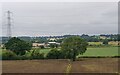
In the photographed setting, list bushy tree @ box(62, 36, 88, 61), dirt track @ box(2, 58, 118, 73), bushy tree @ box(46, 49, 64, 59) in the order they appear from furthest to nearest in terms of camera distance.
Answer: bushy tree @ box(46, 49, 64, 59)
bushy tree @ box(62, 36, 88, 61)
dirt track @ box(2, 58, 118, 73)

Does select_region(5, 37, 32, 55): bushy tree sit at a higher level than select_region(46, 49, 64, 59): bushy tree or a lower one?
higher

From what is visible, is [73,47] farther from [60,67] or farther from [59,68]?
[59,68]

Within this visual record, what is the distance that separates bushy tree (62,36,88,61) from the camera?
4051 centimetres

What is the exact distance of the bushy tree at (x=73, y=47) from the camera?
40.5m

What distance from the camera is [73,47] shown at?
41.0 meters

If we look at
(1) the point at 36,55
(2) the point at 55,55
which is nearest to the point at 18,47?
(1) the point at 36,55

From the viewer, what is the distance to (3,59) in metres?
41.1

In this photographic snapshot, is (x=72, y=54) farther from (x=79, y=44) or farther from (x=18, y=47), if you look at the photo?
(x=18, y=47)

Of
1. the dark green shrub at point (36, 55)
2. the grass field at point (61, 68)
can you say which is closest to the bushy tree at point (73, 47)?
the dark green shrub at point (36, 55)

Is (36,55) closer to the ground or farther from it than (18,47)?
closer to the ground

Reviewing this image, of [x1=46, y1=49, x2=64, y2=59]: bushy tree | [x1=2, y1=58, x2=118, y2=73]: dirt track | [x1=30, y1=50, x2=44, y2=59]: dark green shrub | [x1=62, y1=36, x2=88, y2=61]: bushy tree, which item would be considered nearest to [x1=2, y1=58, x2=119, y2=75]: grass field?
[x1=2, y1=58, x2=118, y2=73]: dirt track

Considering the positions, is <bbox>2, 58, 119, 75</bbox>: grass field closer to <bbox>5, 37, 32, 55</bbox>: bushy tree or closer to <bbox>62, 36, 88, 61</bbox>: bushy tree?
<bbox>62, 36, 88, 61</bbox>: bushy tree

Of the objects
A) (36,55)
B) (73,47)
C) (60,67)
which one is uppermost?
(73,47)

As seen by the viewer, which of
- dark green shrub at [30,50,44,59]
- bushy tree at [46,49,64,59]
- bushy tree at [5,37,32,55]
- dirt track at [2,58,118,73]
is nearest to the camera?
dirt track at [2,58,118,73]
